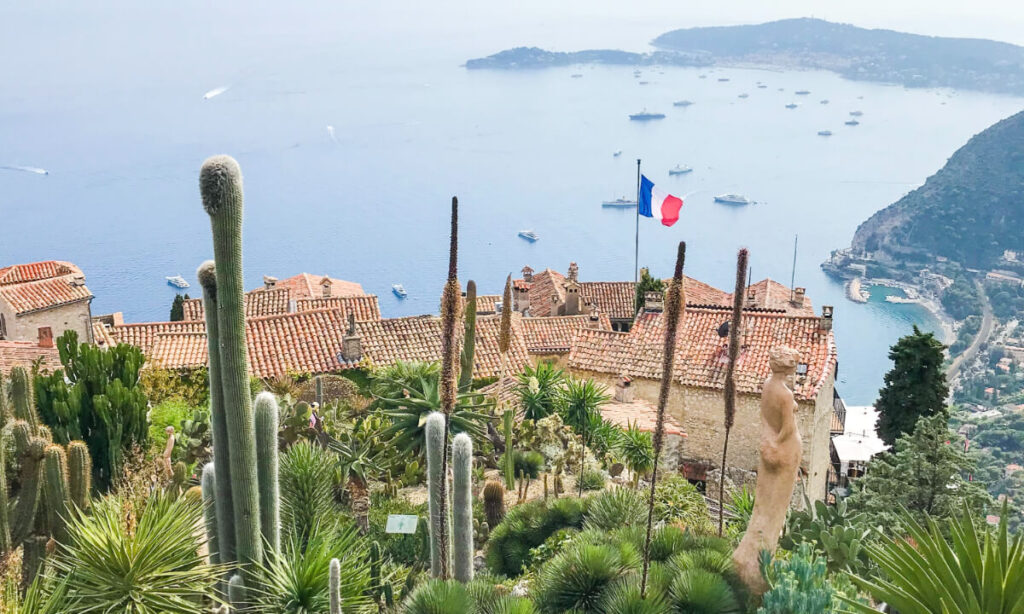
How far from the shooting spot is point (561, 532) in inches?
493

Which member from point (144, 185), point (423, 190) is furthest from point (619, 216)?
point (144, 185)

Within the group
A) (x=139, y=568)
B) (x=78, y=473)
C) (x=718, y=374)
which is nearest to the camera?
(x=139, y=568)

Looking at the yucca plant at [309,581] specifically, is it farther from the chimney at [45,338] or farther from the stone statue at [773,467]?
the chimney at [45,338]

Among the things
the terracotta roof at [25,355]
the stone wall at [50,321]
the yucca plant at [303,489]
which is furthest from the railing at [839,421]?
the yucca plant at [303,489]

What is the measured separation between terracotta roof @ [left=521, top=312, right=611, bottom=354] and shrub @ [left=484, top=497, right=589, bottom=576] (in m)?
15.9

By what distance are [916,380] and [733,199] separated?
362ft

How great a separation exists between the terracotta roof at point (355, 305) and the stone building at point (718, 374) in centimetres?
875

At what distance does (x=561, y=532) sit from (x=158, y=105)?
199714 mm

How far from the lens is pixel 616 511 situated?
12438mm

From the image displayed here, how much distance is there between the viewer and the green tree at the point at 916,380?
75.8 feet

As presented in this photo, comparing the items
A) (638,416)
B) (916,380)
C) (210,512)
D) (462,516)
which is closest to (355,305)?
(638,416)

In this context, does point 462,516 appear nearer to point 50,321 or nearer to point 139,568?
point 139,568

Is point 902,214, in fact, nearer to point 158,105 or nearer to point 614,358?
point 614,358

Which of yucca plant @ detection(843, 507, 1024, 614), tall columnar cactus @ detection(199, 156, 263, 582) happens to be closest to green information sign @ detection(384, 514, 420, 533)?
tall columnar cactus @ detection(199, 156, 263, 582)
